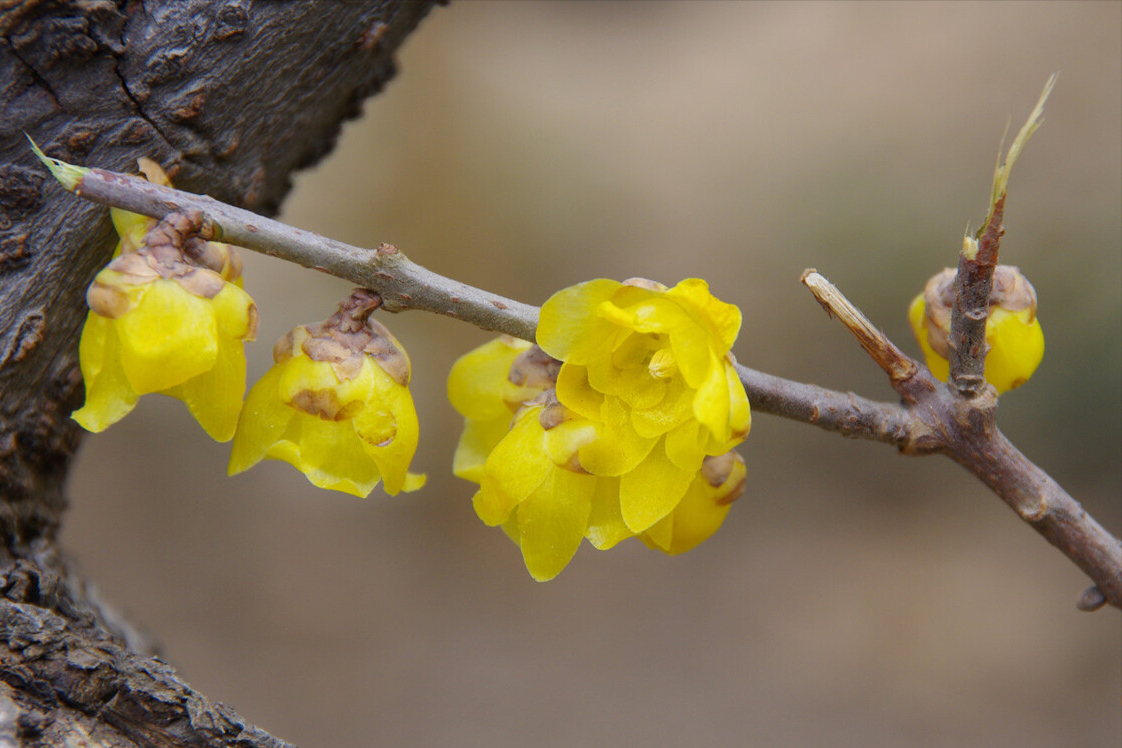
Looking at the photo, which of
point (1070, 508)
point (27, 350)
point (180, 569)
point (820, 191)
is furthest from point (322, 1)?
point (180, 569)

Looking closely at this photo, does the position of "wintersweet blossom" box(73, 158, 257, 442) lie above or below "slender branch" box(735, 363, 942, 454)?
below

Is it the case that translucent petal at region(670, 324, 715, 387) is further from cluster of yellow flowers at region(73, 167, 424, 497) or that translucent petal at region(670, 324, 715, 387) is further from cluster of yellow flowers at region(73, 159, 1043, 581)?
cluster of yellow flowers at region(73, 167, 424, 497)

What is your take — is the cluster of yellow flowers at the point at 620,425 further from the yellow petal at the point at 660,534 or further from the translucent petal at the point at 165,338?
the translucent petal at the point at 165,338

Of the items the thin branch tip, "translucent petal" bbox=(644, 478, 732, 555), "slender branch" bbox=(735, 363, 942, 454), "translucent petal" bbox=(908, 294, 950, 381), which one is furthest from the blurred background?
the thin branch tip

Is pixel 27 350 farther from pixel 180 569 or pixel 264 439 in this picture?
pixel 180 569

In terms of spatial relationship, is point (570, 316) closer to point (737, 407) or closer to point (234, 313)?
point (737, 407)

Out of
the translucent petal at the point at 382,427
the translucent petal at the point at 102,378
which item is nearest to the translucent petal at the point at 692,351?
the translucent petal at the point at 382,427
